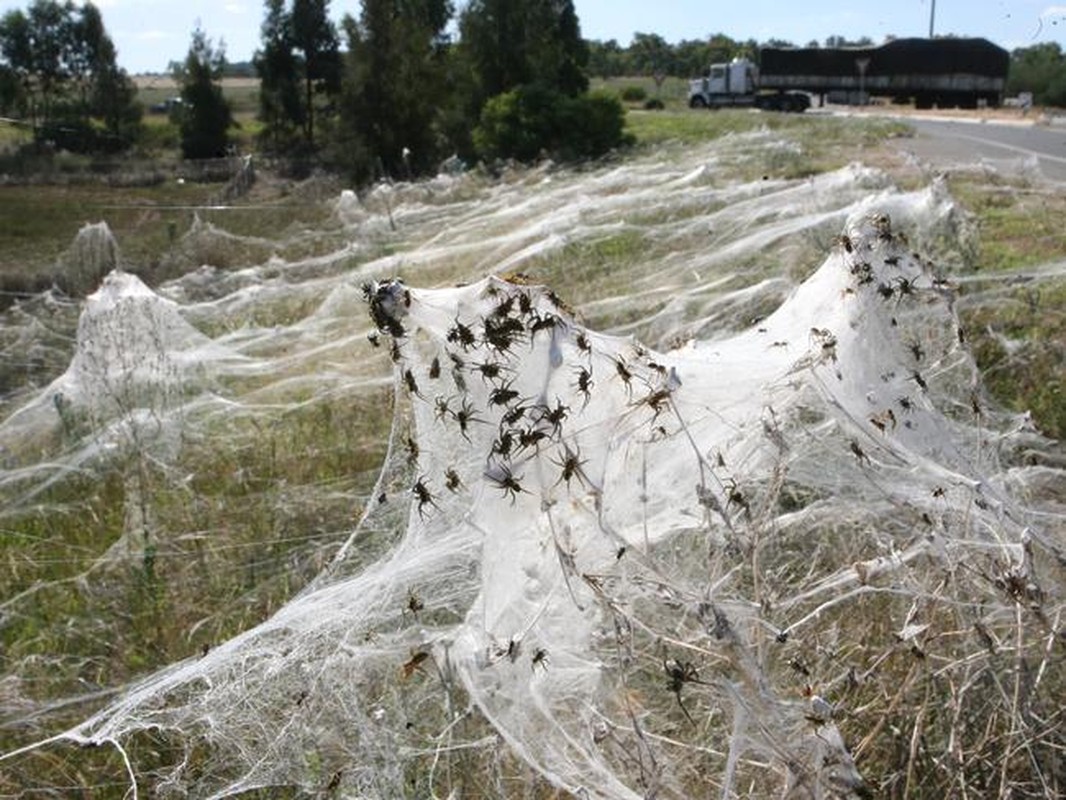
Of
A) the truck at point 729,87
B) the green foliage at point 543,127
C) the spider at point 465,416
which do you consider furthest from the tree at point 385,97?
the truck at point 729,87

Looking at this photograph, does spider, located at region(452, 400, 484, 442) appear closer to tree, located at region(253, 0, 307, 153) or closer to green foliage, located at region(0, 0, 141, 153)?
green foliage, located at region(0, 0, 141, 153)

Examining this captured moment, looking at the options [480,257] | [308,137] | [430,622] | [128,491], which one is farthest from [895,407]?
[308,137]

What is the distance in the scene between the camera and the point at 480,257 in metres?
8.80

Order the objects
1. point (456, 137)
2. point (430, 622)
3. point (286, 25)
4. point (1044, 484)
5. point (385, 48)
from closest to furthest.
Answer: point (430, 622), point (1044, 484), point (385, 48), point (456, 137), point (286, 25)

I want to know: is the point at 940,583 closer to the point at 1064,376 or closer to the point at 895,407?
the point at 895,407

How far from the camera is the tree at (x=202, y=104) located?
29.6 meters

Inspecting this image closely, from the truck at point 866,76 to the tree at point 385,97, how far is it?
81.4ft

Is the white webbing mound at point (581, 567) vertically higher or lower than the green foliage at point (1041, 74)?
lower

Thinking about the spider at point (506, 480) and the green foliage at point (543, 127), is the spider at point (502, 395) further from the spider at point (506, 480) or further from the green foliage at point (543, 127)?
the green foliage at point (543, 127)

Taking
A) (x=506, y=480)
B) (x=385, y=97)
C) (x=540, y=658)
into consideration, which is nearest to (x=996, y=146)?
(x=385, y=97)

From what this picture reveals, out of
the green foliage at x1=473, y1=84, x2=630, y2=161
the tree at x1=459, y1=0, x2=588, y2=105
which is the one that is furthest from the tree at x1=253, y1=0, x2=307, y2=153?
the green foliage at x1=473, y1=84, x2=630, y2=161

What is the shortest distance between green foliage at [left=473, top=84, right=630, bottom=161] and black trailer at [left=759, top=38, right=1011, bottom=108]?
81.0ft

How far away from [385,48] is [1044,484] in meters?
20.1

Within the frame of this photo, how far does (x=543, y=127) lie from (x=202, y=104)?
14.6m
